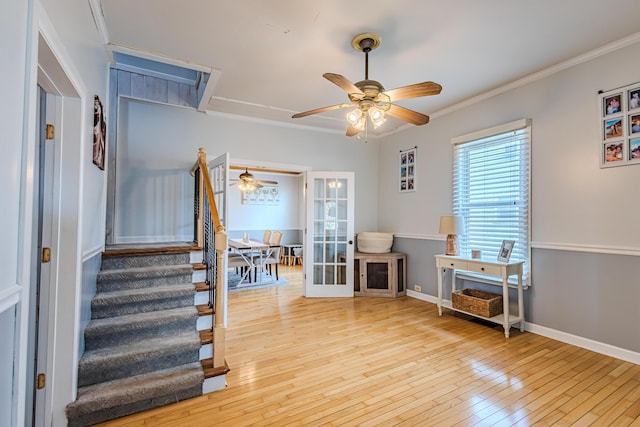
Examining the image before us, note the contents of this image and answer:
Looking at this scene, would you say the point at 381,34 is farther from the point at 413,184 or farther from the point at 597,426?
the point at 597,426

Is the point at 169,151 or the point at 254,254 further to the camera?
the point at 254,254

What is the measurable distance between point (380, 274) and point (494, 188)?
6.83ft

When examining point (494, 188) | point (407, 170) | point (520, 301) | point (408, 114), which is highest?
point (408, 114)

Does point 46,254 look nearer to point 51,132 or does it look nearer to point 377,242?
point 51,132

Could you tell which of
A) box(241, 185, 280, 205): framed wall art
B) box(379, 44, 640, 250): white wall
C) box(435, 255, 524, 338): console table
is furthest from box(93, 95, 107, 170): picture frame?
box(241, 185, 280, 205): framed wall art

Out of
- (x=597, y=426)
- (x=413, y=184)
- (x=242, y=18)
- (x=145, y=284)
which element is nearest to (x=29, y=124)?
(x=242, y=18)

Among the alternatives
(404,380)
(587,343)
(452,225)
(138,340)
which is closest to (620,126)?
(452,225)

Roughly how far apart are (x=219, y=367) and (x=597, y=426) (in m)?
2.45

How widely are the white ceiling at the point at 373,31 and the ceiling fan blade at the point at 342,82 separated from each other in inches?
20.9

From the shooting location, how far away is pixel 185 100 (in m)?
4.02

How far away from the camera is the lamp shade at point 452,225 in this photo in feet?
12.4

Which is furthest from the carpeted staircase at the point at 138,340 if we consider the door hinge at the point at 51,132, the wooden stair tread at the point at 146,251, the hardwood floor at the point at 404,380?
the door hinge at the point at 51,132

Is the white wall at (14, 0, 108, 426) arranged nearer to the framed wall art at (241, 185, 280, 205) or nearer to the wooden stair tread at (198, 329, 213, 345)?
the wooden stair tread at (198, 329, 213, 345)

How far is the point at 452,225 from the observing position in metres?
3.81
